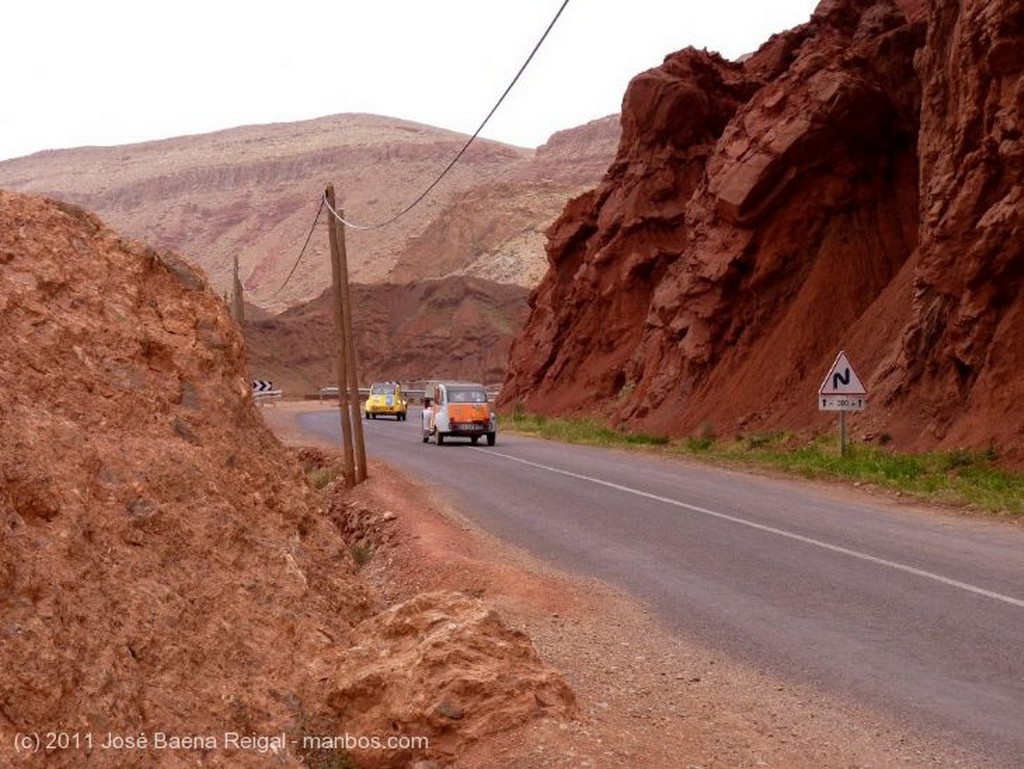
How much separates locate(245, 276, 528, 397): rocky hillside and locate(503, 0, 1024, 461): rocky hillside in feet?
122

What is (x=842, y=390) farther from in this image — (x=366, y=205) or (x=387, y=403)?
(x=366, y=205)

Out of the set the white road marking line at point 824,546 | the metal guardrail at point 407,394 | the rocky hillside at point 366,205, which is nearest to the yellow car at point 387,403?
the metal guardrail at point 407,394

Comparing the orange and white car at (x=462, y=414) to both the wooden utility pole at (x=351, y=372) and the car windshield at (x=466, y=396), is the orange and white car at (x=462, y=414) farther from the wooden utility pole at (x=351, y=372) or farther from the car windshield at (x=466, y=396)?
the wooden utility pole at (x=351, y=372)

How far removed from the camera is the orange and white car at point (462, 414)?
3062 centimetres

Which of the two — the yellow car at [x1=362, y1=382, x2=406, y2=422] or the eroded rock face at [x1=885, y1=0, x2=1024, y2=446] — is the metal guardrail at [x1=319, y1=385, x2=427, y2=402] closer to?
the yellow car at [x1=362, y1=382, x2=406, y2=422]

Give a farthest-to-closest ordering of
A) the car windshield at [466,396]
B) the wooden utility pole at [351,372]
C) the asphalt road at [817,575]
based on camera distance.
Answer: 1. the car windshield at [466,396]
2. the wooden utility pole at [351,372]
3. the asphalt road at [817,575]

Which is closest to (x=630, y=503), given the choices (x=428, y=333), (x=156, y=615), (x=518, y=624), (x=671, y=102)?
(x=518, y=624)

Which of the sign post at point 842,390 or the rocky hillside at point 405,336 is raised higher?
the rocky hillside at point 405,336

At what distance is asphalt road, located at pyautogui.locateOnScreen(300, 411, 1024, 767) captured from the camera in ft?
23.2

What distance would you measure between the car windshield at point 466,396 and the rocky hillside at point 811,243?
18.9ft

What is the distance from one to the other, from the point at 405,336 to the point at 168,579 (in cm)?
8916

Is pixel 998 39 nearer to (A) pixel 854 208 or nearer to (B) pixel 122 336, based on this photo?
(A) pixel 854 208

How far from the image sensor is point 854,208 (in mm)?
32750

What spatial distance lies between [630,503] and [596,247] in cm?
3140
